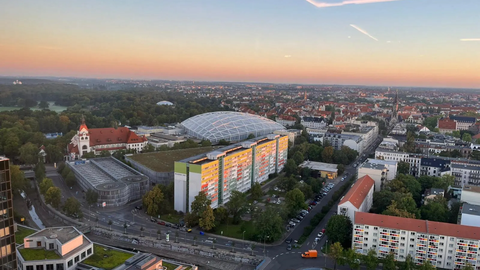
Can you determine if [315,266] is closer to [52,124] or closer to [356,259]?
[356,259]

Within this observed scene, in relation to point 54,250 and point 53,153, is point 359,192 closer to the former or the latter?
point 54,250

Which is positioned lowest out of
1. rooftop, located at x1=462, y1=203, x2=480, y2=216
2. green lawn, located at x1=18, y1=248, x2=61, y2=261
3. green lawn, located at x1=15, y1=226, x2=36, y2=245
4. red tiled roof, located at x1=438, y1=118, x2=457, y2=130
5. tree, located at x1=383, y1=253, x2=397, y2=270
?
tree, located at x1=383, y1=253, x2=397, y2=270


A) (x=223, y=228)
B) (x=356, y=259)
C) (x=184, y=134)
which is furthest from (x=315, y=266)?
(x=184, y=134)

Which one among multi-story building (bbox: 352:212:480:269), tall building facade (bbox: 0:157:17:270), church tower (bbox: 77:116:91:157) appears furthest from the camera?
church tower (bbox: 77:116:91:157)

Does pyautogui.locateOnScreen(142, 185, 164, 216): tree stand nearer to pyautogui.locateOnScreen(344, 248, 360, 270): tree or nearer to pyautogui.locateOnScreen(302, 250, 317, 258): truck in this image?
pyautogui.locateOnScreen(302, 250, 317, 258): truck

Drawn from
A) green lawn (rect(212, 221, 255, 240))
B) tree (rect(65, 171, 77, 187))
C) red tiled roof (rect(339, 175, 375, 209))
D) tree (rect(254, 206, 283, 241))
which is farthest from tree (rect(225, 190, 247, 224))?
tree (rect(65, 171, 77, 187))

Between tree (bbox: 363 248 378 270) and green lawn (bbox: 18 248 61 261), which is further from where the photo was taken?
tree (bbox: 363 248 378 270)
